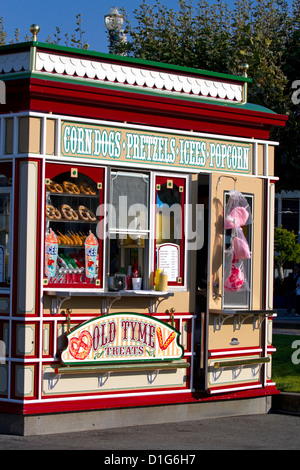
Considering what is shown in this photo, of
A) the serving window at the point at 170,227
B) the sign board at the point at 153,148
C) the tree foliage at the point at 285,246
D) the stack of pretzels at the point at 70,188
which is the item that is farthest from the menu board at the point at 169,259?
the tree foliage at the point at 285,246

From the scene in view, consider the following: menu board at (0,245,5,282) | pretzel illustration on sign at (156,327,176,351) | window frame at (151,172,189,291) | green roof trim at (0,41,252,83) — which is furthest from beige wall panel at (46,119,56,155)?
pretzel illustration on sign at (156,327,176,351)

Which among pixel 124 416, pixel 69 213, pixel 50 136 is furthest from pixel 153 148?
pixel 124 416

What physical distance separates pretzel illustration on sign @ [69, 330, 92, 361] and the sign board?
6.55 feet

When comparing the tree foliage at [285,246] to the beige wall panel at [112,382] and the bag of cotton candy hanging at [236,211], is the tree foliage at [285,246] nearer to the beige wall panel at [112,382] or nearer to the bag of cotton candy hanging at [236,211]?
the bag of cotton candy hanging at [236,211]

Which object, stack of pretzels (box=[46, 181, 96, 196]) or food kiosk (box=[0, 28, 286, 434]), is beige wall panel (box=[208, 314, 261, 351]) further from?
stack of pretzels (box=[46, 181, 96, 196])

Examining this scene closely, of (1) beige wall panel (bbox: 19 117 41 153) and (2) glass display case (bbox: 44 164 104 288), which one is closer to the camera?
(1) beige wall panel (bbox: 19 117 41 153)

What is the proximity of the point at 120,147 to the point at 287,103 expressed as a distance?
10.3 m

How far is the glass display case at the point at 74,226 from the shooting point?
1038 centimetres

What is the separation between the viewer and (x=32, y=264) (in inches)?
397

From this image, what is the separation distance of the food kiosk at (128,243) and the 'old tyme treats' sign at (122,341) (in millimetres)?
14

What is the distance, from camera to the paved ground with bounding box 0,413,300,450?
371 inches

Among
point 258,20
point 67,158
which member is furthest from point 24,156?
point 258,20

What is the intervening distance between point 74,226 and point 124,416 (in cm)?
224

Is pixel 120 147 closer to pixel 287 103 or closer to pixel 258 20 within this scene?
pixel 287 103
